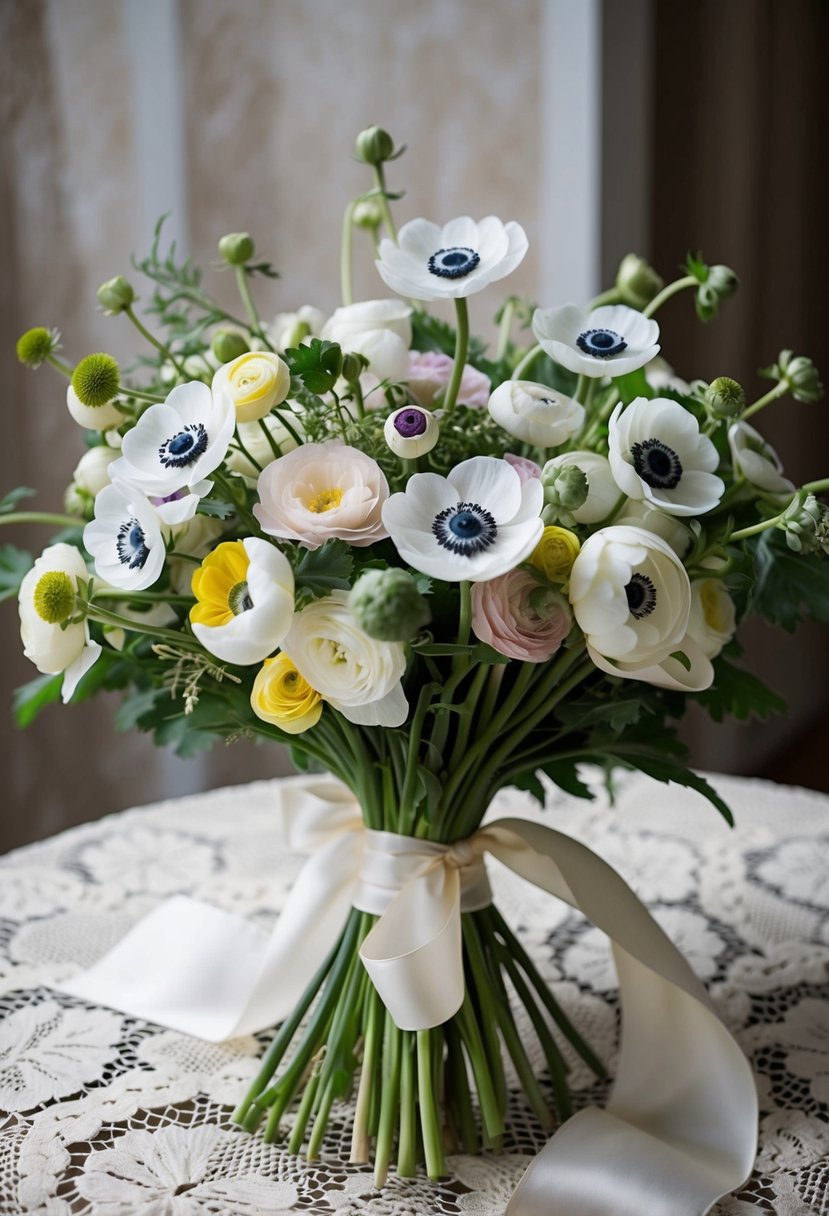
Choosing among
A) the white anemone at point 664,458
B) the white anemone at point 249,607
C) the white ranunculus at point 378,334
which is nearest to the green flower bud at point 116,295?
the white ranunculus at point 378,334

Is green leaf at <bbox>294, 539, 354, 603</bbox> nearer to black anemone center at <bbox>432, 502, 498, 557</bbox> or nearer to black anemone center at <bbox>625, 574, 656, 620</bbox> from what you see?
black anemone center at <bbox>432, 502, 498, 557</bbox>

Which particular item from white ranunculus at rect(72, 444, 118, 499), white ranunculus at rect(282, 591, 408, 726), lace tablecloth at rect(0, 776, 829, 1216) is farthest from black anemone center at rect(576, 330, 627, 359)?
lace tablecloth at rect(0, 776, 829, 1216)

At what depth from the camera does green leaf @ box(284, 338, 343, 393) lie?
0.65 meters

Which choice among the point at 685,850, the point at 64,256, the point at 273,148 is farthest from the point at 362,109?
the point at 685,850

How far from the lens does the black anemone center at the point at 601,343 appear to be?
68cm

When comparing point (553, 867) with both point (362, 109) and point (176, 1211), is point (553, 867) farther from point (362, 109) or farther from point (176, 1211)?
point (362, 109)

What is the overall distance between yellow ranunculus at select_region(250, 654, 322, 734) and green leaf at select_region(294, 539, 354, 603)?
0.06 m

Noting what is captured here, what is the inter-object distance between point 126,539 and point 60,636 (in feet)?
0.22

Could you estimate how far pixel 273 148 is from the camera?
2164mm

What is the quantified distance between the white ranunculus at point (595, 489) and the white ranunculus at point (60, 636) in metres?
0.29

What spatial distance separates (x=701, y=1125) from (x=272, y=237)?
1.84 meters

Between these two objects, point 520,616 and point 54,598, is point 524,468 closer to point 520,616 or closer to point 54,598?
point 520,616

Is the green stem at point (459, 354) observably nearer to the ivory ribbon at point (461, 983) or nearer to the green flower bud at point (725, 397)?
the green flower bud at point (725, 397)

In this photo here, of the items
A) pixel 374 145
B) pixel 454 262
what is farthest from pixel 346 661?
pixel 374 145
